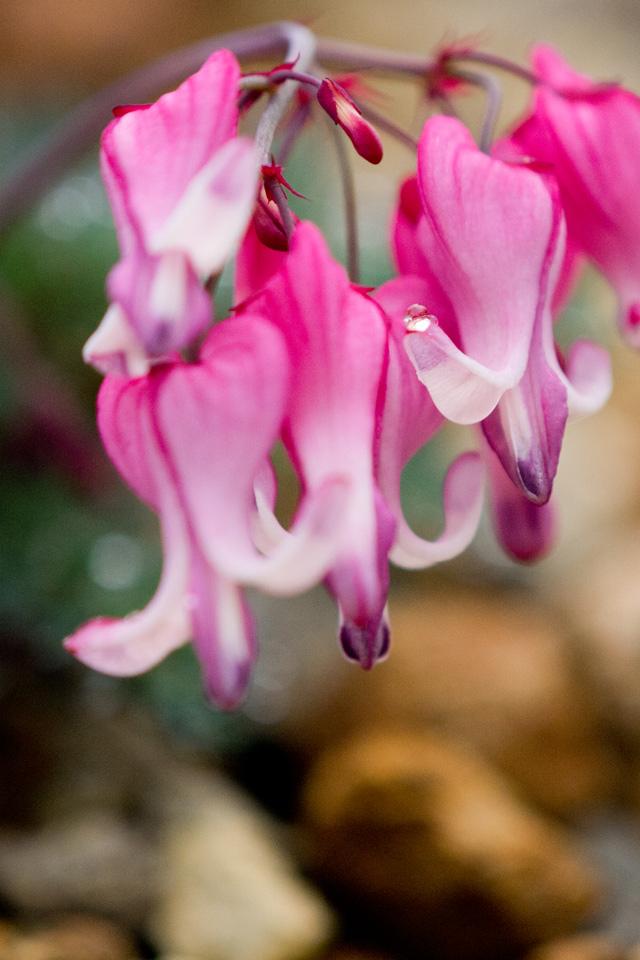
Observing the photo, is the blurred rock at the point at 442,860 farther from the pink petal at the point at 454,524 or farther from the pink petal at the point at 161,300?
the pink petal at the point at 161,300

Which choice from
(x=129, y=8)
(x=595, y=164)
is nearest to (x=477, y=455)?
(x=595, y=164)

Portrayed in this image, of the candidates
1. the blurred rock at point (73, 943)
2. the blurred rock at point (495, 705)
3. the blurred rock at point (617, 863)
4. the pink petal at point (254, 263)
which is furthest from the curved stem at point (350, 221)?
the blurred rock at point (495, 705)

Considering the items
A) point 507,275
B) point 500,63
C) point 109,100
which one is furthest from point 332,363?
Answer: point 109,100

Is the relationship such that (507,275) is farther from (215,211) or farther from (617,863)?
(617,863)

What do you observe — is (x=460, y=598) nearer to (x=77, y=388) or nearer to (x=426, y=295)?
(x=77, y=388)

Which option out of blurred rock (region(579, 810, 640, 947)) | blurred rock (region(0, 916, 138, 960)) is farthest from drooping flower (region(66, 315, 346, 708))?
blurred rock (region(579, 810, 640, 947))
